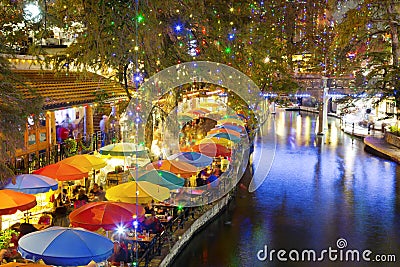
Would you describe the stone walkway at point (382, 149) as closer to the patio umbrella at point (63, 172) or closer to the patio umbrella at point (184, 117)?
the patio umbrella at point (184, 117)

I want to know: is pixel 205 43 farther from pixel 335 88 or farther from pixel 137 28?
pixel 335 88

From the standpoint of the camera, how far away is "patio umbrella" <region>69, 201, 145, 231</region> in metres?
11.0

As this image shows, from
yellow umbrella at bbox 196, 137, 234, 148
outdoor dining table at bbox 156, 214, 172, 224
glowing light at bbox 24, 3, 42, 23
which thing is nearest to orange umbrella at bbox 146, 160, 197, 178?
outdoor dining table at bbox 156, 214, 172, 224

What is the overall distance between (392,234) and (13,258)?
10.9m

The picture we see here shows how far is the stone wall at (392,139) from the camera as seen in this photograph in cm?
3319

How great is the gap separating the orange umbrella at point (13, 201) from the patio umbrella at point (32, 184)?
65 cm

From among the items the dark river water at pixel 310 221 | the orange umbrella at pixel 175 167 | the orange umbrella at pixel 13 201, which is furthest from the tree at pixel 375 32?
the orange umbrella at pixel 13 201

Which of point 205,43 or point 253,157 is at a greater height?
point 205,43

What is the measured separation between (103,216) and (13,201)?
1.94 metres

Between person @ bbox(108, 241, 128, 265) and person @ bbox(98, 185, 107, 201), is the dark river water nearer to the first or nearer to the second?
person @ bbox(108, 241, 128, 265)

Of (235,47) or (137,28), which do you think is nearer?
(137,28)

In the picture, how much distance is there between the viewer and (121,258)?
11.1 meters

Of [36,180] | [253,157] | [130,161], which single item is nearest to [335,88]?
[253,157]

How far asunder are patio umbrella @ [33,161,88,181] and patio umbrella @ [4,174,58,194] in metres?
1.04
